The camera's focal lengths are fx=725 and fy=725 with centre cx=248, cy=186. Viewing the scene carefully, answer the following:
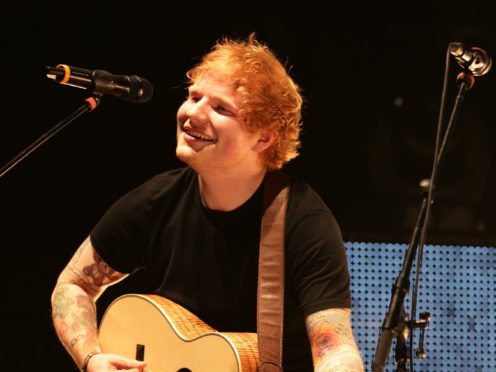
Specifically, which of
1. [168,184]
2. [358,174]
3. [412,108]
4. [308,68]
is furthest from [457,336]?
[168,184]

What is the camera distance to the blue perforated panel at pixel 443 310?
4.04 m

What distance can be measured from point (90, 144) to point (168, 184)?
127 cm

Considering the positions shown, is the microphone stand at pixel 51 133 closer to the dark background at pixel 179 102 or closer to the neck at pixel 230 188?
the neck at pixel 230 188

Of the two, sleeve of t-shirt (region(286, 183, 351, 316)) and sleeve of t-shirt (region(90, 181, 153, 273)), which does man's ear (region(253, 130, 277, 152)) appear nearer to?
sleeve of t-shirt (region(286, 183, 351, 316))

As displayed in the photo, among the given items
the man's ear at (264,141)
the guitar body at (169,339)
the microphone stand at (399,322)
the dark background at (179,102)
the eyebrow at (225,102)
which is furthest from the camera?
the dark background at (179,102)

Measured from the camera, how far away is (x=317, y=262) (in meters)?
2.57

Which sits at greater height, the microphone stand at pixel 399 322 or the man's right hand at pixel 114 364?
the microphone stand at pixel 399 322

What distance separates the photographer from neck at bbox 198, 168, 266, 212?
280 centimetres

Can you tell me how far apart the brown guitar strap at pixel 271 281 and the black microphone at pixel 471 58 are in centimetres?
82

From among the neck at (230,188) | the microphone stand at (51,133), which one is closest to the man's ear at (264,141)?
the neck at (230,188)

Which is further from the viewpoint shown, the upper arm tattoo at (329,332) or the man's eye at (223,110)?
the man's eye at (223,110)

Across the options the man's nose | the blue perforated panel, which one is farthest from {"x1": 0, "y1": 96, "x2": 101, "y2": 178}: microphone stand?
the blue perforated panel

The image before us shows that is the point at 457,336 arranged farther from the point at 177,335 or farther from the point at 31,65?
the point at 31,65

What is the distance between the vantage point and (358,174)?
13.9ft
